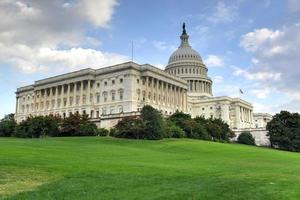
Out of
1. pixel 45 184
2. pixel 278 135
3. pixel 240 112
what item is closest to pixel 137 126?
pixel 278 135

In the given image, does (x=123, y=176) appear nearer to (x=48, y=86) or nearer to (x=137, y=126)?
(x=137, y=126)

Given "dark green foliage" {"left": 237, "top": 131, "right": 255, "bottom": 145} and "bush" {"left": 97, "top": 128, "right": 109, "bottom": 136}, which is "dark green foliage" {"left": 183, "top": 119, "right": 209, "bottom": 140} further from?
"dark green foliage" {"left": 237, "top": 131, "right": 255, "bottom": 145}

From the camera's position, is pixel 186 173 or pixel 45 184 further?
pixel 186 173

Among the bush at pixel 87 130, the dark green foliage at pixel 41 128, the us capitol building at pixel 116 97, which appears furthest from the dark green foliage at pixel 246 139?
the dark green foliage at pixel 41 128

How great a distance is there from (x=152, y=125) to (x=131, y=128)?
4.67 m

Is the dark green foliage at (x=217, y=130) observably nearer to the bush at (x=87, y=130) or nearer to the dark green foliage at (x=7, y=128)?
the bush at (x=87, y=130)

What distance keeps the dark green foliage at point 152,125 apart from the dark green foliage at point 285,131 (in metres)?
40.6

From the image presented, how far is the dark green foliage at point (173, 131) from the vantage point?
9056cm

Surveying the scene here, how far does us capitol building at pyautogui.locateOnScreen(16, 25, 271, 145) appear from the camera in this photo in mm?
125125

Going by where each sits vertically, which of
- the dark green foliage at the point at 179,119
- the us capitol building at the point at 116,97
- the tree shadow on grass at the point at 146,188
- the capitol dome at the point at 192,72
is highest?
the capitol dome at the point at 192,72

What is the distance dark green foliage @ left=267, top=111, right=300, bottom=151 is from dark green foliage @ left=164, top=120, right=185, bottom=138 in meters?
32.0

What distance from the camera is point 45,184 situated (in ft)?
73.7

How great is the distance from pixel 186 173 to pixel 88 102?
348 ft

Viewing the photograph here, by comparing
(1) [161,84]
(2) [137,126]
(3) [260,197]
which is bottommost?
(3) [260,197]
